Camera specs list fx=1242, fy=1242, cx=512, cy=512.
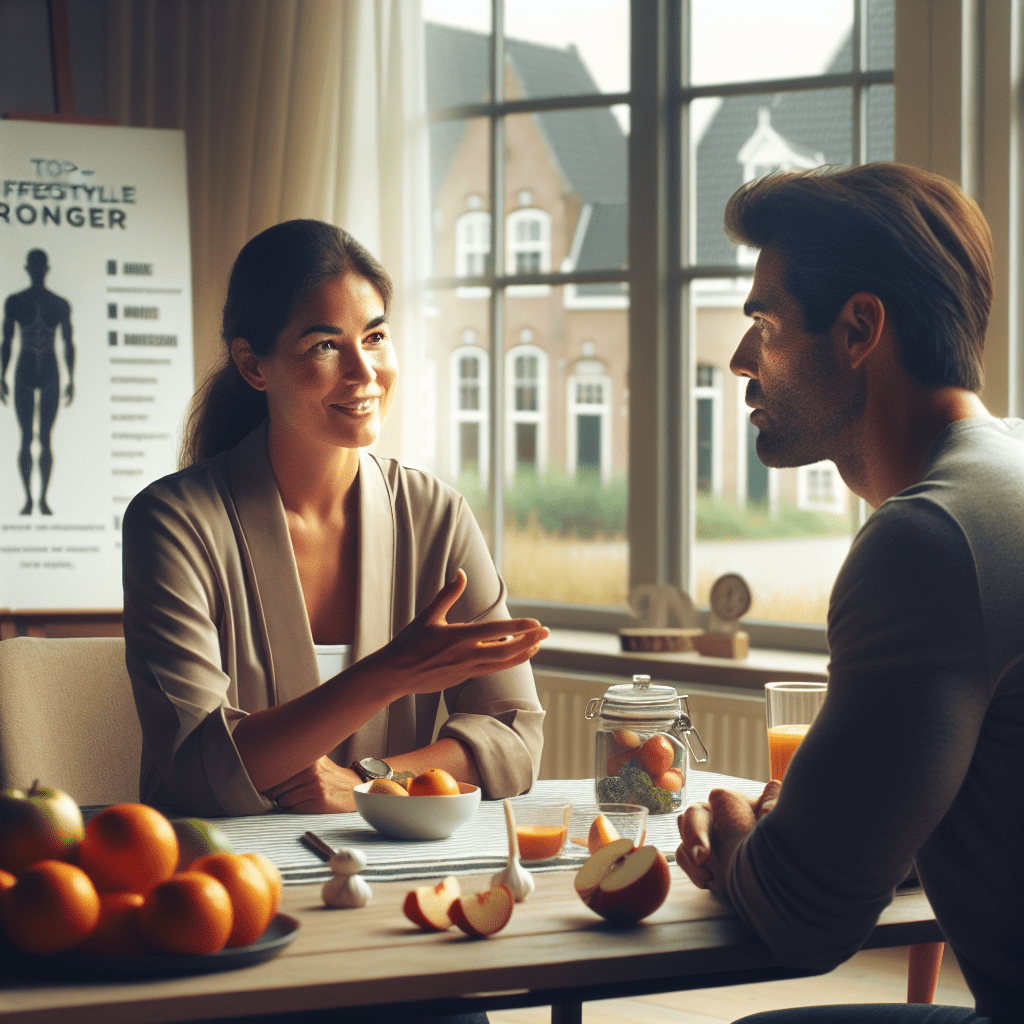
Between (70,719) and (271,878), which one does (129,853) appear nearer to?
(271,878)

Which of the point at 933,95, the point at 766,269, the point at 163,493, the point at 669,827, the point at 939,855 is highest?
the point at 933,95

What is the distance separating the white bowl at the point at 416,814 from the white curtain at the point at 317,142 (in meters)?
2.33

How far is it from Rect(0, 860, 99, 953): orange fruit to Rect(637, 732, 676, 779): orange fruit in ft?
2.28

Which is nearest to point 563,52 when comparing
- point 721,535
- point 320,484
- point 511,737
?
point 721,535

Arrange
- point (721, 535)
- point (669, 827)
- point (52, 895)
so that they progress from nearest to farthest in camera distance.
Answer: point (52, 895)
point (669, 827)
point (721, 535)

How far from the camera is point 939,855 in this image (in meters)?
1.07

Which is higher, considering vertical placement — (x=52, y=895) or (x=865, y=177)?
(x=865, y=177)

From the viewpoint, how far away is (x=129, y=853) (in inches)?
40.3

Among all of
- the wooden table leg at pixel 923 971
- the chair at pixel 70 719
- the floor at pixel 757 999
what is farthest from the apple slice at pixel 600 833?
the floor at pixel 757 999

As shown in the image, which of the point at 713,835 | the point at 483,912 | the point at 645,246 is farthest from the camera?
the point at 645,246

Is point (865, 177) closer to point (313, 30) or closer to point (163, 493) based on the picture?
point (163, 493)

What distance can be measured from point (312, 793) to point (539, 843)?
0.40 m

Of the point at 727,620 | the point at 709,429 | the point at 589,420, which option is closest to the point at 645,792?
the point at 727,620

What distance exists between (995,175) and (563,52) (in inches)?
55.1
